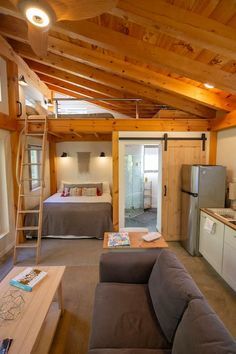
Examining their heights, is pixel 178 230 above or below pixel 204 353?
below

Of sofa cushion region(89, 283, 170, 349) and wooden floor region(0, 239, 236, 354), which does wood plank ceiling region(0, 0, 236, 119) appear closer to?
sofa cushion region(89, 283, 170, 349)

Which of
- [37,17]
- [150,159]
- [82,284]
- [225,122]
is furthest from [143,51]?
[150,159]

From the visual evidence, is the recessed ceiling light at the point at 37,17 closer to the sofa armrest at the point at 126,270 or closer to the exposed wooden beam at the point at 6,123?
the sofa armrest at the point at 126,270

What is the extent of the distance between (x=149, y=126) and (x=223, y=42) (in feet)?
7.31

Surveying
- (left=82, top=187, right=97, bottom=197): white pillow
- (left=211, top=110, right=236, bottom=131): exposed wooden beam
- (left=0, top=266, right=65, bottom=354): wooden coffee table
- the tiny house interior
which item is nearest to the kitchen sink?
the tiny house interior

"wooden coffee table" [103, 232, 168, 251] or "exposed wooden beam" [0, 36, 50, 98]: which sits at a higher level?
"exposed wooden beam" [0, 36, 50, 98]

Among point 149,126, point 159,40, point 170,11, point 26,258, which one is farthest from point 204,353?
point 149,126

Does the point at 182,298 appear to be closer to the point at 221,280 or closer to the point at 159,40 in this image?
the point at 221,280

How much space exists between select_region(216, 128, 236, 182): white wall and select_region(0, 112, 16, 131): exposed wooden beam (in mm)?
3813

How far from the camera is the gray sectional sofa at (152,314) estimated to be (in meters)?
1.09

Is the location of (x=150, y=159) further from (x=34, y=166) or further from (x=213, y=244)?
(x=213, y=244)

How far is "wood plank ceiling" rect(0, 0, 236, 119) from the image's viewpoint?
5.49 ft

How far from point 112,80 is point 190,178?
2.20 metres

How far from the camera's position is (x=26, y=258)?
3.36 meters
